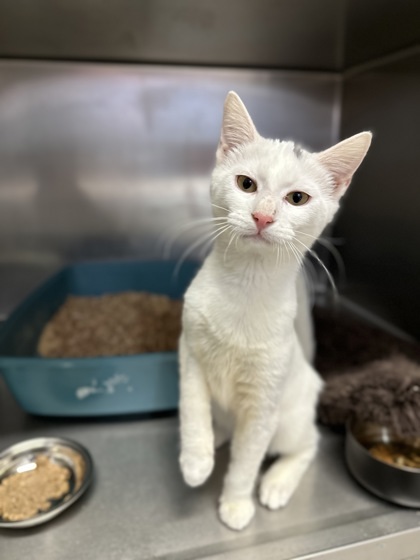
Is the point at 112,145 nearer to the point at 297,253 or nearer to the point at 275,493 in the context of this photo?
the point at 297,253

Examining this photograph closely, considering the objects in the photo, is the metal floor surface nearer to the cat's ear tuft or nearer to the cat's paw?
the cat's paw

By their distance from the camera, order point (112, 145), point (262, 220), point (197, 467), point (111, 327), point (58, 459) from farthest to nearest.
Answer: point (112, 145)
point (111, 327)
point (58, 459)
point (197, 467)
point (262, 220)

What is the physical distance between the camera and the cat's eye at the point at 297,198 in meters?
0.58

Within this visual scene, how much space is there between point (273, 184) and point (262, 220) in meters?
0.06

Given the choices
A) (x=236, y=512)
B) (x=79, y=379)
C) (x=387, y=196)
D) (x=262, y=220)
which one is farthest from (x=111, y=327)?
(x=387, y=196)

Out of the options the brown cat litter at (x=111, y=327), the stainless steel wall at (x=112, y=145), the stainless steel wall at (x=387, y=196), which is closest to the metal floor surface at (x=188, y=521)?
the brown cat litter at (x=111, y=327)

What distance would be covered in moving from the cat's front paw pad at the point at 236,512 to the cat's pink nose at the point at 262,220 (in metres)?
0.46

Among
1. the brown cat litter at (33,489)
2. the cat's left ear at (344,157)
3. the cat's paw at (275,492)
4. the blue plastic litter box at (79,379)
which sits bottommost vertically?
the cat's paw at (275,492)

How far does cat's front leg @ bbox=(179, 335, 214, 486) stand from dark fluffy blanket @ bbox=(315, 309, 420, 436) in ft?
1.02

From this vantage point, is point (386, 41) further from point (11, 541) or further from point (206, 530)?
point (11, 541)

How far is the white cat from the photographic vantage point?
58 centimetres

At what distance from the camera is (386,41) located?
1.07m

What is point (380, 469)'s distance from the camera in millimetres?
731

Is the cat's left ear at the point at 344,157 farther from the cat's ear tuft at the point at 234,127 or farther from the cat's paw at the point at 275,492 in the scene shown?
the cat's paw at the point at 275,492
